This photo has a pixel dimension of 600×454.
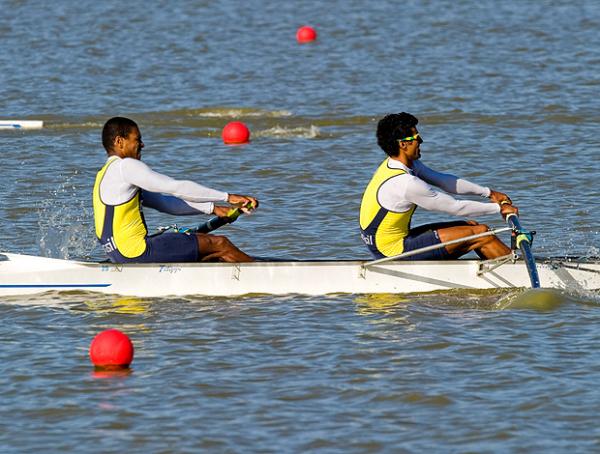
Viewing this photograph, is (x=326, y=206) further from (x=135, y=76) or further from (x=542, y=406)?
(x=135, y=76)

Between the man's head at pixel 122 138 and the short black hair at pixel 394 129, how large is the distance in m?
2.01

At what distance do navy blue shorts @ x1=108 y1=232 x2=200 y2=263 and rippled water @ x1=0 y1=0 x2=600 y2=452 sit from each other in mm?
361

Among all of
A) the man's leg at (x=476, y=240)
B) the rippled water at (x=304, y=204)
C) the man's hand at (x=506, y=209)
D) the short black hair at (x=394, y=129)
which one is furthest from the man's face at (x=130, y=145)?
the man's hand at (x=506, y=209)

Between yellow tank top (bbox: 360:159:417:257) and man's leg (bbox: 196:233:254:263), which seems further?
man's leg (bbox: 196:233:254:263)

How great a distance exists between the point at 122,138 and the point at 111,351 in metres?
2.28

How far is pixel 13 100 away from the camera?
78.5ft

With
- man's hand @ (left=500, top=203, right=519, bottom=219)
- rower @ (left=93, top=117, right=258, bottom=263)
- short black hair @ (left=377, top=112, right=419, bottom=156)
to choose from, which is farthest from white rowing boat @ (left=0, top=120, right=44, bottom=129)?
man's hand @ (left=500, top=203, right=519, bottom=219)

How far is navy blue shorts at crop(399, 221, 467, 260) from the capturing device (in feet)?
38.8

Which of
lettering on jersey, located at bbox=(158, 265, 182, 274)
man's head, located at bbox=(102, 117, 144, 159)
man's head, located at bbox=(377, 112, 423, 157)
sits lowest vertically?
lettering on jersey, located at bbox=(158, 265, 182, 274)

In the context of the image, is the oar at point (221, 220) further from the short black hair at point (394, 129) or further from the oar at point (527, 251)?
the oar at point (527, 251)

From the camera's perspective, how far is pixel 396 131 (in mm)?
11445

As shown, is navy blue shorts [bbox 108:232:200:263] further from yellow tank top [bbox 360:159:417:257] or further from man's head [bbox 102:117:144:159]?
yellow tank top [bbox 360:159:417:257]

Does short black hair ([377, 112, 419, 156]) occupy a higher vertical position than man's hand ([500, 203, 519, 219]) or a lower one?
higher

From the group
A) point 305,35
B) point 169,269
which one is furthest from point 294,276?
point 305,35
